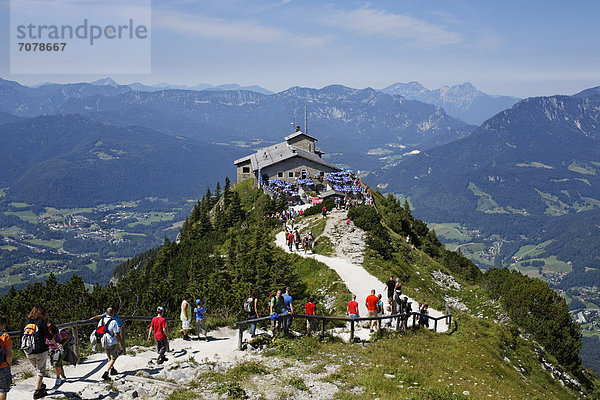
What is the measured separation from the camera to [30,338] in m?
10.6

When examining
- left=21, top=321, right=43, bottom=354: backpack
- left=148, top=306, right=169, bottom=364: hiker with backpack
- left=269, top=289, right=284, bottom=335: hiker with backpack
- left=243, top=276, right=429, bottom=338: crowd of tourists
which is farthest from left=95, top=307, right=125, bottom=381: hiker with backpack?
left=269, top=289, right=284, bottom=335: hiker with backpack

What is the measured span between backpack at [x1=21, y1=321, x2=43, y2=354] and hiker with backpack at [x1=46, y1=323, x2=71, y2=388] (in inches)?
14.0

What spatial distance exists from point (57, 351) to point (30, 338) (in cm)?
101

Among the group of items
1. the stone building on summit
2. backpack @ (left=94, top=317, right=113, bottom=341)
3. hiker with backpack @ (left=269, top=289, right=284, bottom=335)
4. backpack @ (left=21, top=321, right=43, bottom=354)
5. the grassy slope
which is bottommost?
the grassy slope

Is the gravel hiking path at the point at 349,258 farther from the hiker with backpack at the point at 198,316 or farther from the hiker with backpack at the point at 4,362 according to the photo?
the hiker with backpack at the point at 4,362

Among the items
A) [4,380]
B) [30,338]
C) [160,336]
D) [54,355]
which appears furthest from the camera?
[160,336]

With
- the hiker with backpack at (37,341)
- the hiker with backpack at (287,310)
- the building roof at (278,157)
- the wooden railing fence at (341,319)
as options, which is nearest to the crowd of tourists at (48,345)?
the hiker with backpack at (37,341)

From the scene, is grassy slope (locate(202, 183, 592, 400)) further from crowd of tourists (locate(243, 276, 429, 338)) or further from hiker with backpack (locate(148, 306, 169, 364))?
hiker with backpack (locate(148, 306, 169, 364))

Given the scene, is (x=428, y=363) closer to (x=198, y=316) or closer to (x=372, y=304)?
(x=372, y=304)

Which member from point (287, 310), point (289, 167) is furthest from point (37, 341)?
point (289, 167)

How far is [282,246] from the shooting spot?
125 ft

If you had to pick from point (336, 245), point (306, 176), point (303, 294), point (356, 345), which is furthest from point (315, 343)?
point (306, 176)

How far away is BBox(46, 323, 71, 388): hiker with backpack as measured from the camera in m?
11.2

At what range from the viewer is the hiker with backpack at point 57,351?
11.2 m
